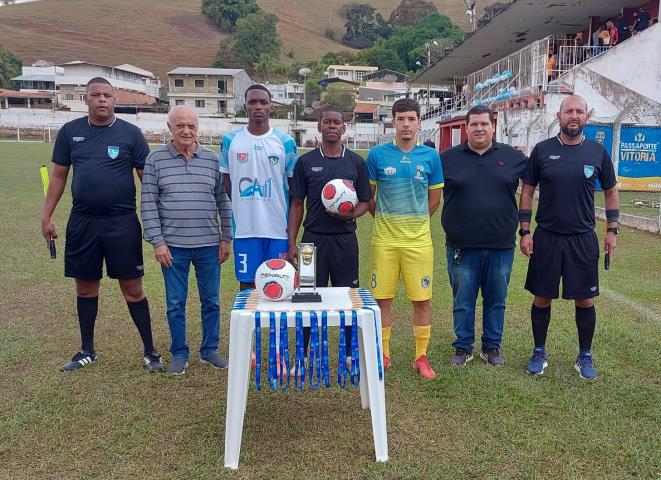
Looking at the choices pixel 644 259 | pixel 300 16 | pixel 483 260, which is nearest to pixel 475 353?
pixel 483 260

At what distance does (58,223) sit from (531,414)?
10.9 m

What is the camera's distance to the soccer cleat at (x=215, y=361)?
189 inches

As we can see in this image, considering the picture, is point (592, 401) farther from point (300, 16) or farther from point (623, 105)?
point (300, 16)

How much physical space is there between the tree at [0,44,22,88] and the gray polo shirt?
Result: 92177mm

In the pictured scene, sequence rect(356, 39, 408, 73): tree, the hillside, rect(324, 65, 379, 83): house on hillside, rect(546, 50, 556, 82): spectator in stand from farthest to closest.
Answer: the hillside, rect(356, 39, 408, 73): tree, rect(324, 65, 379, 83): house on hillside, rect(546, 50, 556, 82): spectator in stand

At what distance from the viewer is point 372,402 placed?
346 centimetres

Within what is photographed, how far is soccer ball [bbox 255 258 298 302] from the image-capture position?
350 cm

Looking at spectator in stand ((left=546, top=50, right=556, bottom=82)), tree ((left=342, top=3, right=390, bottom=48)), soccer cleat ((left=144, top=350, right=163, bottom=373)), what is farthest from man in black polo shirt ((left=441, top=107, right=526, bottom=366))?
tree ((left=342, top=3, right=390, bottom=48))

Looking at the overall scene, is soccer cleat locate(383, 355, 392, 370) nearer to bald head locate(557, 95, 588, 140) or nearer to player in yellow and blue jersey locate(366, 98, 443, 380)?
player in yellow and blue jersey locate(366, 98, 443, 380)

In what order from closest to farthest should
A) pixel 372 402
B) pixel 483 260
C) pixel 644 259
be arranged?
pixel 372 402, pixel 483 260, pixel 644 259

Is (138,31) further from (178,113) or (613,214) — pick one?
(613,214)

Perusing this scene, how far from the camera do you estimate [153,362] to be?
4777 mm

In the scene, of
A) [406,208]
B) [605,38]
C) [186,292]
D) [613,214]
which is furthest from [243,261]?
[605,38]

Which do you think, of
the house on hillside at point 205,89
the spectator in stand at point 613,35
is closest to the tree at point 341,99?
the house on hillside at point 205,89
